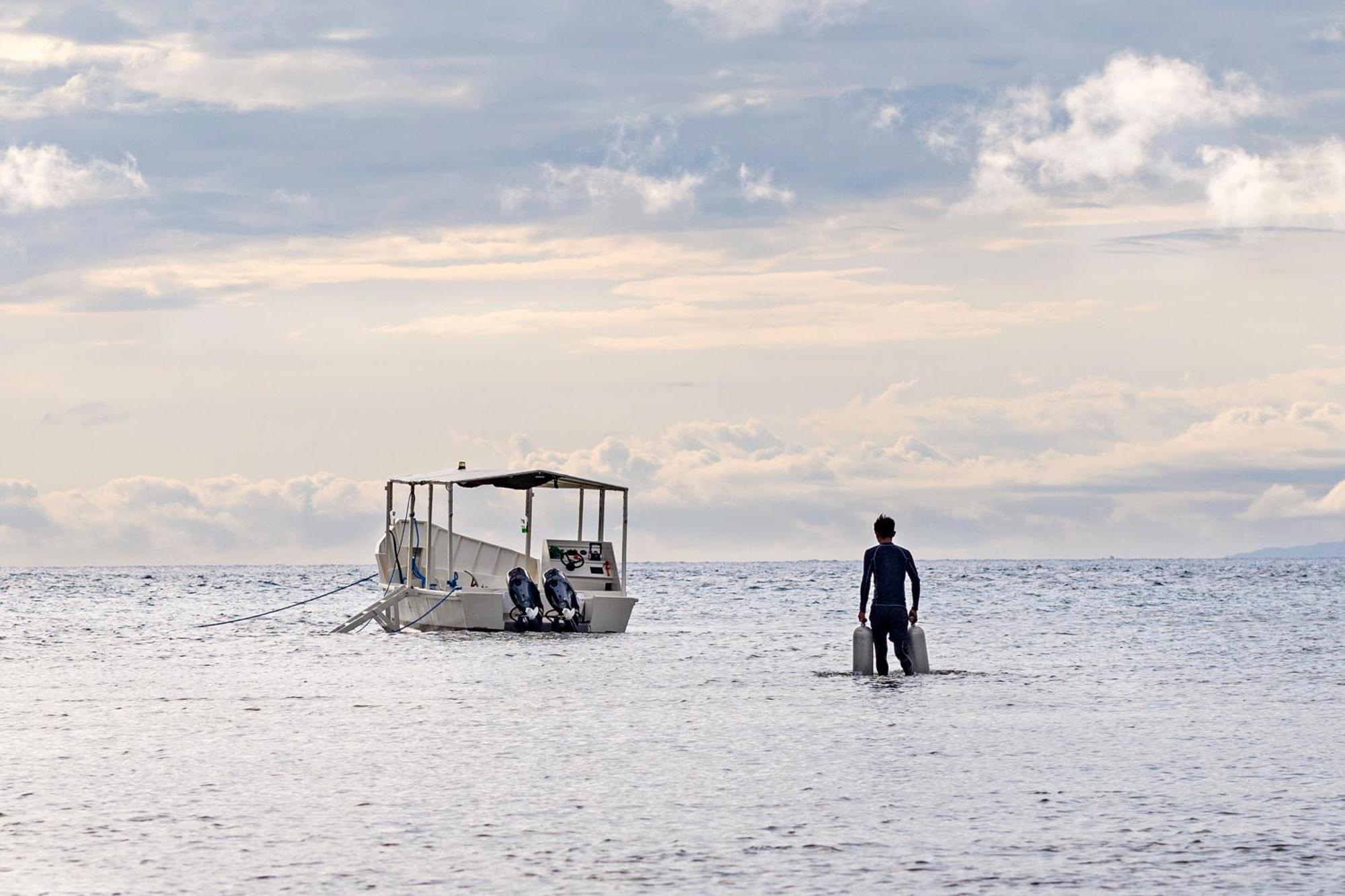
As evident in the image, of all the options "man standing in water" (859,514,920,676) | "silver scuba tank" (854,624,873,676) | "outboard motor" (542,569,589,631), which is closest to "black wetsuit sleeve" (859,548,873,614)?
"man standing in water" (859,514,920,676)

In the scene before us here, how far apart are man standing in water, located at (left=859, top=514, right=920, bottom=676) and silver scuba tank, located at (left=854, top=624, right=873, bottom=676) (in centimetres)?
53

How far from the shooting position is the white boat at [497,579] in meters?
34.8

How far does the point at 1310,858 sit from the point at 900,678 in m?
12.6

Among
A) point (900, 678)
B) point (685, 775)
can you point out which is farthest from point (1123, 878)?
point (900, 678)

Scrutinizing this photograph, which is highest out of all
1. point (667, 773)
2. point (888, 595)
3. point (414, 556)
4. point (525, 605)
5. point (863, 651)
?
point (414, 556)

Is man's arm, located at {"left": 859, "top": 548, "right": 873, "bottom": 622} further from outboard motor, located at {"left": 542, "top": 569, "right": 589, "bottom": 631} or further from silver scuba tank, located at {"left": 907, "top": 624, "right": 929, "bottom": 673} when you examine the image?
outboard motor, located at {"left": 542, "top": 569, "right": 589, "bottom": 631}

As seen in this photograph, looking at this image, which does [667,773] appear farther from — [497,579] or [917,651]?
[497,579]

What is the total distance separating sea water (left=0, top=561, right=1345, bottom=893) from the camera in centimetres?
895

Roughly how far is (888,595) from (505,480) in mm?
16297

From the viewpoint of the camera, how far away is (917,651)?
2205cm

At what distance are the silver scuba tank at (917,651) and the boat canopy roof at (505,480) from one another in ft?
45.9

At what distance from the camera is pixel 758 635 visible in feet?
127

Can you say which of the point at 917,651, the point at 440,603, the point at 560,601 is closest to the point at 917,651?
the point at 917,651

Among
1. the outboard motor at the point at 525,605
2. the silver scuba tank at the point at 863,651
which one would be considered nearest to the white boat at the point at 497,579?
the outboard motor at the point at 525,605
